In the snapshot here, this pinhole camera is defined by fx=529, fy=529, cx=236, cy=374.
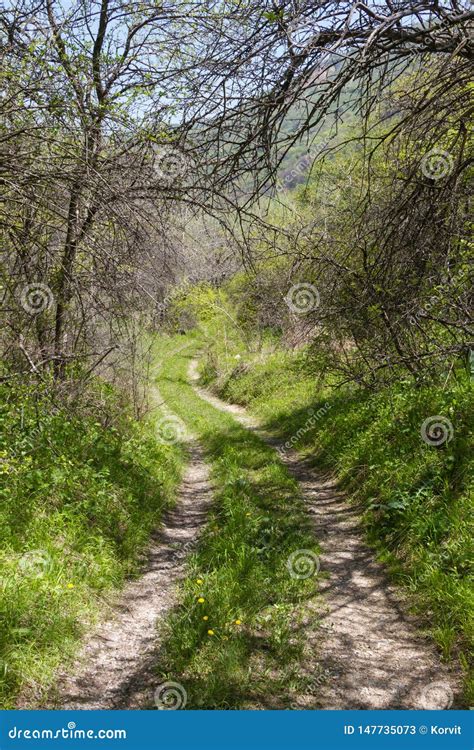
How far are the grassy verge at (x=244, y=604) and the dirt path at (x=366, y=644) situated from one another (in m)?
0.22

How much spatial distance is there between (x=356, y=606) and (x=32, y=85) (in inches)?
201

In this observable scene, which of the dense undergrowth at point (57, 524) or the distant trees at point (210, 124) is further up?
the distant trees at point (210, 124)

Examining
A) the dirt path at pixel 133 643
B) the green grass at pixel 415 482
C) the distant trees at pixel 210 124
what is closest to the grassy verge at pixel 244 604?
the dirt path at pixel 133 643

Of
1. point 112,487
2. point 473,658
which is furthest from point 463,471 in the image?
point 112,487

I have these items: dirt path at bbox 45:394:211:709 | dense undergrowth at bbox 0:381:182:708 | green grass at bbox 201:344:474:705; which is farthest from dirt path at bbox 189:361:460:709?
dense undergrowth at bbox 0:381:182:708

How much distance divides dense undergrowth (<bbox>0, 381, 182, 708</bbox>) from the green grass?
9.02ft

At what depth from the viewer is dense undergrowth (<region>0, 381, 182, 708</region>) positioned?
3.67 m

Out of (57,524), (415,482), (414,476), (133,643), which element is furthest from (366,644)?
(57,524)

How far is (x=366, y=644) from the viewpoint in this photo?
4.17 meters

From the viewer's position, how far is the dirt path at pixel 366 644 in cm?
353

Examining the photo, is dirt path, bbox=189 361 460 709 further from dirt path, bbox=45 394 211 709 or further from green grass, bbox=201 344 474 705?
dirt path, bbox=45 394 211 709

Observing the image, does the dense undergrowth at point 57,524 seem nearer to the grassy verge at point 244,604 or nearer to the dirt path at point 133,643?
the dirt path at point 133,643

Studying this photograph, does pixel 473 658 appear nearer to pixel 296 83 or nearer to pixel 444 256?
pixel 444 256

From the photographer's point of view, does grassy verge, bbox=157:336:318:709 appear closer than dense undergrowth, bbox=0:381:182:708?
Yes
